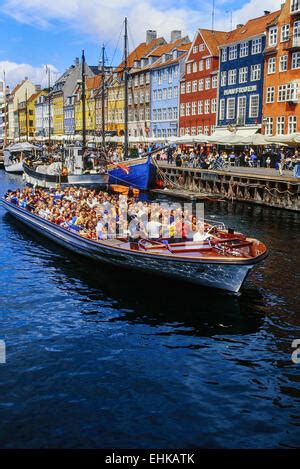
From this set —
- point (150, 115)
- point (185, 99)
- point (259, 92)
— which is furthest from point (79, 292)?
point (150, 115)

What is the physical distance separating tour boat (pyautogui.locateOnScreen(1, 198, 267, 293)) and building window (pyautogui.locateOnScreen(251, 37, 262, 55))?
40.9 metres

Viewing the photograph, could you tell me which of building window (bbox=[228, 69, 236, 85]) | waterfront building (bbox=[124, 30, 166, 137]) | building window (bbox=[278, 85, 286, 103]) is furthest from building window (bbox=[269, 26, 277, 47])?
waterfront building (bbox=[124, 30, 166, 137])

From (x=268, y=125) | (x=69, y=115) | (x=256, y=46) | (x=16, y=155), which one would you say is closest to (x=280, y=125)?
(x=268, y=125)

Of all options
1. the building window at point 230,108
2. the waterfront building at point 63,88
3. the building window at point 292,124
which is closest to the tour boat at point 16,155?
the building window at point 230,108

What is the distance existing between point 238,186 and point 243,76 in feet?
72.5

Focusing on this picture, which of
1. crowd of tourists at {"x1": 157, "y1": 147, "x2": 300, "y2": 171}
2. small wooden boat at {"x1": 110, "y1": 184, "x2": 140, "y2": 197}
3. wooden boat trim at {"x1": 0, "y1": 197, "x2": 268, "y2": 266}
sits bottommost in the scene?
small wooden boat at {"x1": 110, "y1": 184, "x2": 140, "y2": 197}

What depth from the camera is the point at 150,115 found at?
8081 centimetres

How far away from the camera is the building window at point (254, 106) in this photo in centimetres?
5419

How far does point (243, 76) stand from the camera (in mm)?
56500

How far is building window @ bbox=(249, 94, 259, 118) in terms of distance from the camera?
54188 mm

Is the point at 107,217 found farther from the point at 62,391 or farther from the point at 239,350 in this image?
the point at 62,391

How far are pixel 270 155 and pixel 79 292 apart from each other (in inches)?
1326

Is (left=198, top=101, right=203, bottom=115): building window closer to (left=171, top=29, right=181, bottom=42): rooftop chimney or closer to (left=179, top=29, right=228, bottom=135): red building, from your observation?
(left=179, top=29, right=228, bottom=135): red building

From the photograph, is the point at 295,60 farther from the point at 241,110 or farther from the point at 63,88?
the point at 63,88
